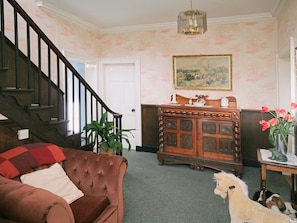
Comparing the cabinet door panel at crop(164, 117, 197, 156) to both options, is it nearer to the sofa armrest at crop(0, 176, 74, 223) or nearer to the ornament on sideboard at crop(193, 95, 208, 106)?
the ornament on sideboard at crop(193, 95, 208, 106)

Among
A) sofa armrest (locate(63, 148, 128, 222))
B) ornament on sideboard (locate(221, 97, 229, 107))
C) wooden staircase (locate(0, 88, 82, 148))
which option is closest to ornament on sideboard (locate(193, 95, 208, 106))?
ornament on sideboard (locate(221, 97, 229, 107))

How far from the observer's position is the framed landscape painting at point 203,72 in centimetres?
444

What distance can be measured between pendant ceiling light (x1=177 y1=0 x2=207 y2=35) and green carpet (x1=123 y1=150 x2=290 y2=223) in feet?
7.22

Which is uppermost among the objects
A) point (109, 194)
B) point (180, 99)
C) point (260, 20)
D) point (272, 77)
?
point (260, 20)

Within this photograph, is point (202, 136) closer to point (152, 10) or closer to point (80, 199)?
point (152, 10)

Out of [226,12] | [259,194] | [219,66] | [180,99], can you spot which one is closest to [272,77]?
[219,66]

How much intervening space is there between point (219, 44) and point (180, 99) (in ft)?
4.27

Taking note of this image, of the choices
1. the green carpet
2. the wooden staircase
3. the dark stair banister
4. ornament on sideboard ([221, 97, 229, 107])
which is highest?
the dark stair banister

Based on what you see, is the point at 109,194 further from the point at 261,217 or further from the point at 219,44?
the point at 219,44

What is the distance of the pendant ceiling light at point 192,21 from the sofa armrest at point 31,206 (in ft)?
8.06

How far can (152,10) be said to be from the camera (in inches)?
157

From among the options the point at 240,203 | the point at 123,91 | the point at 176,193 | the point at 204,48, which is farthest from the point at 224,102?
the point at 240,203

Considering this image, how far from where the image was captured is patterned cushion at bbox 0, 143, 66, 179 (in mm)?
1963

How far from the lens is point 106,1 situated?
11.7 ft
